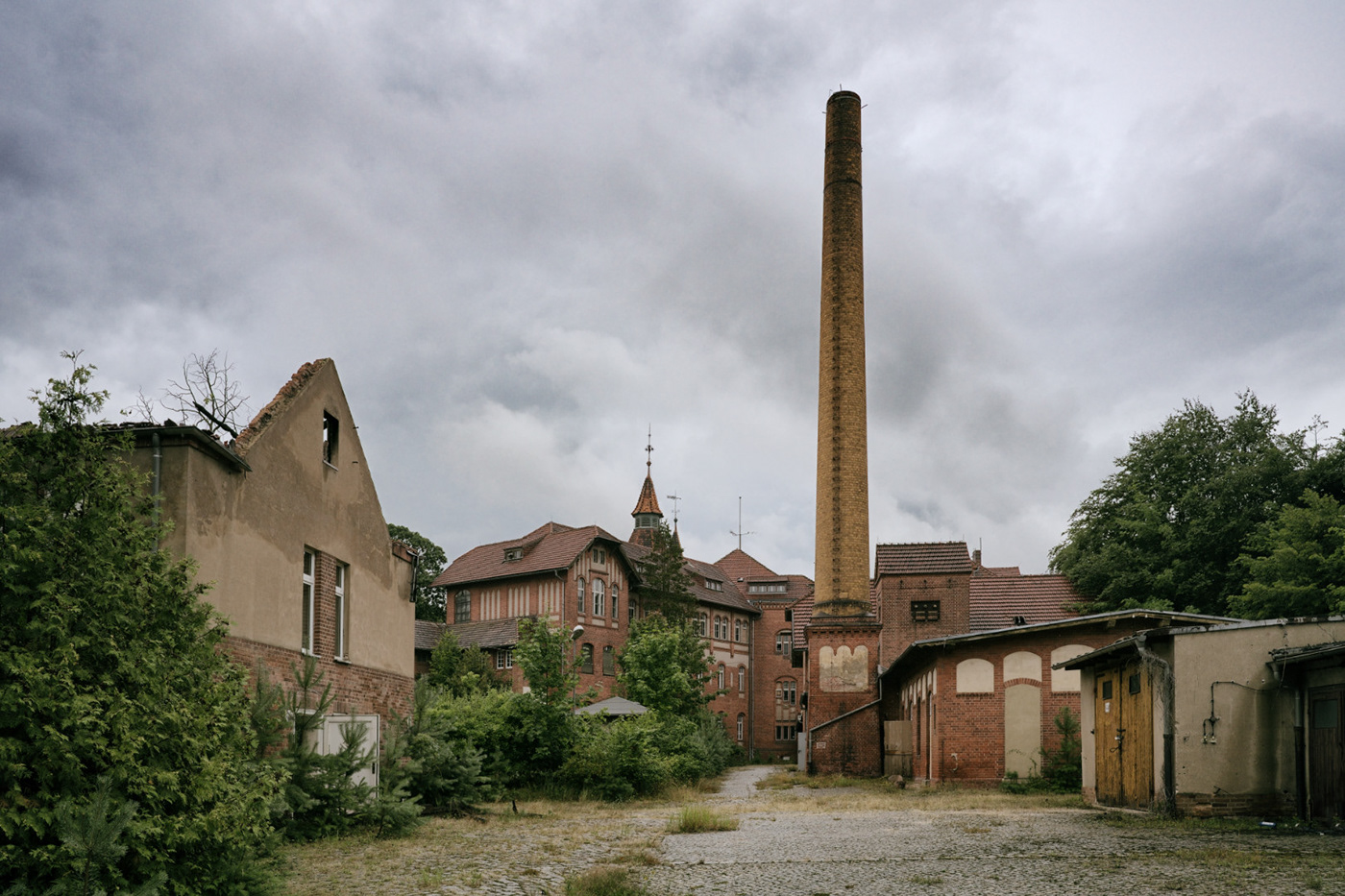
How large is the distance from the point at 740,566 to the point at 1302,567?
43308mm

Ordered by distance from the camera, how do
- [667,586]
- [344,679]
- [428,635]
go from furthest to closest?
[667,586]
[428,635]
[344,679]

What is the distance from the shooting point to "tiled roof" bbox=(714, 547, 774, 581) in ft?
240

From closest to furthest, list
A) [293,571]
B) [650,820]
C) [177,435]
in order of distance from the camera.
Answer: [177,435] → [293,571] → [650,820]

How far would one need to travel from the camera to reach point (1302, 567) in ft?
109

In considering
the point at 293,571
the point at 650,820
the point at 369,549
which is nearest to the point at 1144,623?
the point at 650,820

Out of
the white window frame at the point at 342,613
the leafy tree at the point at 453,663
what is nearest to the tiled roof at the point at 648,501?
the leafy tree at the point at 453,663

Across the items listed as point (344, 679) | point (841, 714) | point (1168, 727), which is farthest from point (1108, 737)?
point (841, 714)

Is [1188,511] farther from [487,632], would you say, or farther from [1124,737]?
[487,632]

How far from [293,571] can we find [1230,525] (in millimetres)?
34839

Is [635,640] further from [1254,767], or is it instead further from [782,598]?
[782,598]

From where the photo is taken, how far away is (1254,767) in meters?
15.7

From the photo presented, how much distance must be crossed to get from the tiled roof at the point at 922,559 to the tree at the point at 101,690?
103 ft

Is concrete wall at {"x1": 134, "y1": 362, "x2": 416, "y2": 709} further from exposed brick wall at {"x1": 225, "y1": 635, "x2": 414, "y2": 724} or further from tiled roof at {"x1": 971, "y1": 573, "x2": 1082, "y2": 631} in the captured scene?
tiled roof at {"x1": 971, "y1": 573, "x2": 1082, "y2": 631}

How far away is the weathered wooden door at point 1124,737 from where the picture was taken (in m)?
17.0
